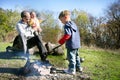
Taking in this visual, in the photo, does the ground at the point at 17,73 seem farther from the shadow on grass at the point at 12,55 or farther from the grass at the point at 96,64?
the shadow on grass at the point at 12,55

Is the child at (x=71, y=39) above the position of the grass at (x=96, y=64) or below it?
above

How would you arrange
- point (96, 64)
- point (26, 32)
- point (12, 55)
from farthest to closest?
point (12, 55), point (96, 64), point (26, 32)

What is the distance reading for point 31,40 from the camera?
7.48m

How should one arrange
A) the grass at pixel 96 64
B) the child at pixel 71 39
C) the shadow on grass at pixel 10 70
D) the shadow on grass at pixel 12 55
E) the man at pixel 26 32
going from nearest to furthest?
1. the child at pixel 71 39
2. the shadow on grass at pixel 10 70
3. the grass at pixel 96 64
4. the man at pixel 26 32
5. the shadow on grass at pixel 12 55

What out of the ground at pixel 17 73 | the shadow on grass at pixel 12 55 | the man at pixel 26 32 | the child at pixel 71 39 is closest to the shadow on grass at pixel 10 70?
the ground at pixel 17 73

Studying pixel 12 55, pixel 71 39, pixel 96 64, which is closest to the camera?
pixel 71 39

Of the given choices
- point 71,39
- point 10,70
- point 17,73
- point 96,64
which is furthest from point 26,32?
point 96,64

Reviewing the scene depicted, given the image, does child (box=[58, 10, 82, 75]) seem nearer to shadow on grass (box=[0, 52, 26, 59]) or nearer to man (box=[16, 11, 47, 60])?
man (box=[16, 11, 47, 60])

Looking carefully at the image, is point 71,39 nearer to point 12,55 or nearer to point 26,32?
point 26,32

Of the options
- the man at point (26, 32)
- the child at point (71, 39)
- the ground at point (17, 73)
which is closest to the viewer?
the ground at point (17, 73)

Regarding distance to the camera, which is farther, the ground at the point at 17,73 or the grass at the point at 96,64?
the grass at the point at 96,64

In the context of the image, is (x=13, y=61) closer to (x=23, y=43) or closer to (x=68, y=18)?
(x=23, y=43)

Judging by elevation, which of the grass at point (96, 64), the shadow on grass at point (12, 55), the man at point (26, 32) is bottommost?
the grass at point (96, 64)

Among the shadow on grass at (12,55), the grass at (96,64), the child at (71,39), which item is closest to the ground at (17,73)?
the grass at (96,64)
